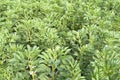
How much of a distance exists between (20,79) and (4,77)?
0.21 meters

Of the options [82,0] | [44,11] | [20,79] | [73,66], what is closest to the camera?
[73,66]

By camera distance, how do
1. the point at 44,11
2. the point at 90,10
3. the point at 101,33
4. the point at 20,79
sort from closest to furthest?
1. the point at 20,79
2. the point at 101,33
3. the point at 90,10
4. the point at 44,11

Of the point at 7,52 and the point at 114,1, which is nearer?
the point at 7,52

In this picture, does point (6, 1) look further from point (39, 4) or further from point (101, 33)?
point (101, 33)

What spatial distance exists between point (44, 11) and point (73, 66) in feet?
7.73

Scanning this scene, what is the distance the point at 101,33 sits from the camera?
3.77 meters

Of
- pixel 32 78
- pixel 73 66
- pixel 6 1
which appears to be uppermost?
pixel 6 1

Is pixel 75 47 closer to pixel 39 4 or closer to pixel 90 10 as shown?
pixel 90 10

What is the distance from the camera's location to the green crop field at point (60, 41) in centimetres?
281

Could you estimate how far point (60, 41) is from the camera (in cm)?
372

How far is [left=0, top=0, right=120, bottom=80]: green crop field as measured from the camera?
281 centimetres

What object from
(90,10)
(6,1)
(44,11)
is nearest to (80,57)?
(90,10)

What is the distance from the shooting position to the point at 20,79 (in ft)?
9.50

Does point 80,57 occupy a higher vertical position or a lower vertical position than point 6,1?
lower
